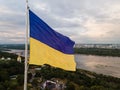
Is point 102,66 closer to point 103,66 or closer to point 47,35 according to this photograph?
point 103,66

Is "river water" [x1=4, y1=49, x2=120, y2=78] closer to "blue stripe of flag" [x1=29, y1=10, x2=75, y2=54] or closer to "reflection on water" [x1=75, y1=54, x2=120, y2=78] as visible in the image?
"reflection on water" [x1=75, y1=54, x2=120, y2=78]

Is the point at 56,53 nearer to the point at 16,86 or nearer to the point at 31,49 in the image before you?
the point at 31,49

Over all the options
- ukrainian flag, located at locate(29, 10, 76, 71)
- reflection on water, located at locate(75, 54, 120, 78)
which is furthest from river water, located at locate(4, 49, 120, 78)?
ukrainian flag, located at locate(29, 10, 76, 71)

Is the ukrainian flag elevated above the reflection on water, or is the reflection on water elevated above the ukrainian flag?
the ukrainian flag

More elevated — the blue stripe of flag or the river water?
the blue stripe of flag

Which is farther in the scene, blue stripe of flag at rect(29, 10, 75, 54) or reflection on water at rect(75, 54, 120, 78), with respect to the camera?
reflection on water at rect(75, 54, 120, 78)

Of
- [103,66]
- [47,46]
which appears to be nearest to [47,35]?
[47,46]

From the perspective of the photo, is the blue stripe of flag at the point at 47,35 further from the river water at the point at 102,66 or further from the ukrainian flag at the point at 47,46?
the river water at the point at 102,66

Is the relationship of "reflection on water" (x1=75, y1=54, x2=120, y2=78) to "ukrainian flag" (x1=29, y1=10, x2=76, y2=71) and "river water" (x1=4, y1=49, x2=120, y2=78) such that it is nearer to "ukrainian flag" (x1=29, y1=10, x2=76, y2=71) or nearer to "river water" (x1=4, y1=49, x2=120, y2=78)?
"river water" (x1=4, y1=49, x2=120, y2=78)
